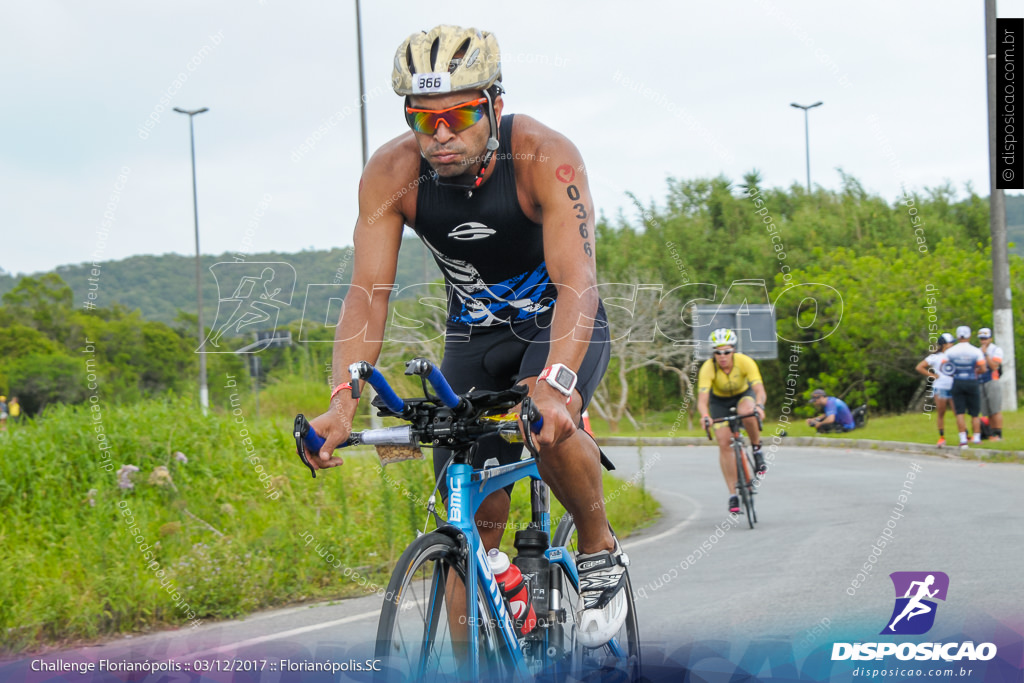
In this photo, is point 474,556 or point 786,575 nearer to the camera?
point 474,556

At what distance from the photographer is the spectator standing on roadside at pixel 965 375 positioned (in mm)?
15602

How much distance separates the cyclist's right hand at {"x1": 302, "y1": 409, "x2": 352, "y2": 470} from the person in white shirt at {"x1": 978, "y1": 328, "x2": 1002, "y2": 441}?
15088 millimetres

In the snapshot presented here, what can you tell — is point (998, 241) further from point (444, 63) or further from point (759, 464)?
point (444, 63)

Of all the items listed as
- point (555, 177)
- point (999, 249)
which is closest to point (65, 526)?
point (555, 177)

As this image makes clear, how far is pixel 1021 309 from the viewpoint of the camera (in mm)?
24000

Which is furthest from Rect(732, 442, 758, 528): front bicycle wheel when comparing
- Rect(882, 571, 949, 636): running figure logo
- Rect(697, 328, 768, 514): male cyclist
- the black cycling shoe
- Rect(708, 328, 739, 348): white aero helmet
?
Rect(882, 571, 949, 636): running figure logo

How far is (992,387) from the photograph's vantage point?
16.8 meters

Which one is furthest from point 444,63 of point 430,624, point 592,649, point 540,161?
point 592,649

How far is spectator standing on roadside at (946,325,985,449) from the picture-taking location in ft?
51.2

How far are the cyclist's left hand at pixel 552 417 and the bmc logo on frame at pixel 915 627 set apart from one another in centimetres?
253

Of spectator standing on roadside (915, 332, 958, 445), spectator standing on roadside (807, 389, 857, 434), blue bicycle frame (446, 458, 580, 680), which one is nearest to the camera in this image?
blue bicycle frame (446, 458, 580, 680)

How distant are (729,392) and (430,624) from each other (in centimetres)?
917

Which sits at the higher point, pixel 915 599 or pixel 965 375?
pixel 965 375

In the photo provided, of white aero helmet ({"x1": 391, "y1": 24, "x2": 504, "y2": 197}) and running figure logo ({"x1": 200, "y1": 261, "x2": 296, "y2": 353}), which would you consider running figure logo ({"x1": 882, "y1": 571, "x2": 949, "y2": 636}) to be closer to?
white aero helmet ({"x1": 391, "y1": 24, "x2": 504, "y2": 197})
